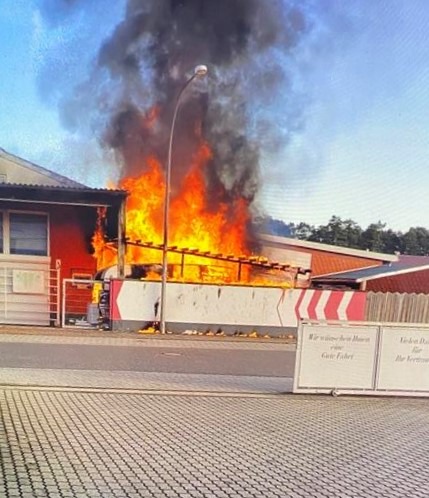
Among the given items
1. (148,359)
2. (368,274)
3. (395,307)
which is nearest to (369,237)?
(368,274)

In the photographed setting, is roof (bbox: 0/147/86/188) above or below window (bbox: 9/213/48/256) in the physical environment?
above

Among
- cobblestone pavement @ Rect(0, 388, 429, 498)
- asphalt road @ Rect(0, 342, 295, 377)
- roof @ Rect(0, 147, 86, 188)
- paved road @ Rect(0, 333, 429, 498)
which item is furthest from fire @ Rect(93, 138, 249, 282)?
cobblestone pavement @ Rect(0, 388, 429, 498)

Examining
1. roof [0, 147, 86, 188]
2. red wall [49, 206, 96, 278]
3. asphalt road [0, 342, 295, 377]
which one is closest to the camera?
asphalt road [0, 342, 295, 377]

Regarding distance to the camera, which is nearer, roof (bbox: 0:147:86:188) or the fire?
the fire

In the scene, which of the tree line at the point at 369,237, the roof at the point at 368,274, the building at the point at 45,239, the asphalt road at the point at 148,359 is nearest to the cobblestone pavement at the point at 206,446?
the asphalt road at the point at 148,359

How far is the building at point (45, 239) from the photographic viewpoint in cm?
1555

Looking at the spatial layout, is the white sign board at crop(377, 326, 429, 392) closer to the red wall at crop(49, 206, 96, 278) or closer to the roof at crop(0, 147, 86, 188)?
the red wall at crop(49, 206, 96, 278)

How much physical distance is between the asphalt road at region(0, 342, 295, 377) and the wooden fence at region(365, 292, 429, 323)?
4949 millimetres

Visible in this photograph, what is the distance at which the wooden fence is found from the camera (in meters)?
16.0

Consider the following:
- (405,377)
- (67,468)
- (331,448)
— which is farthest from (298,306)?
(67,468)

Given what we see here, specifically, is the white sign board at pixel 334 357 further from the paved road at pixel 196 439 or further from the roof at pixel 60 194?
the roof at pixel 60 194

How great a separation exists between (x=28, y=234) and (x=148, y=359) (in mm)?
7987

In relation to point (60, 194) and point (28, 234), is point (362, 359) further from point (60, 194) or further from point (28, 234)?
point (28, 234)

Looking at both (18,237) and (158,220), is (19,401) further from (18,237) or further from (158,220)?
(158,220)
